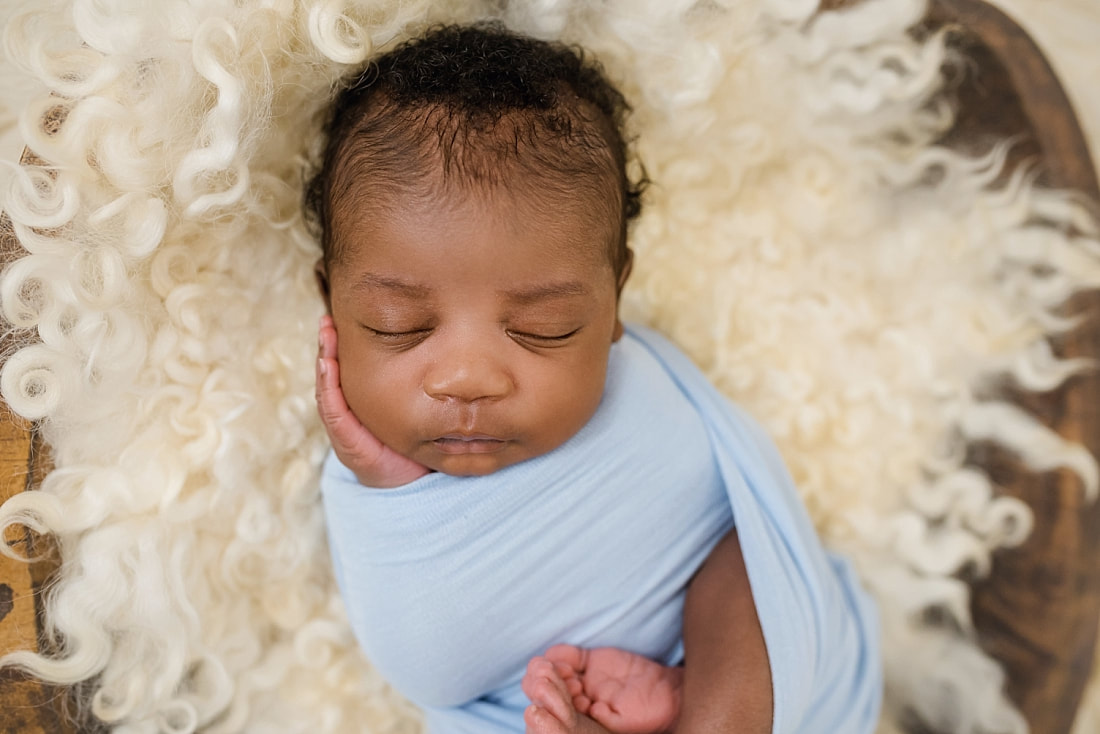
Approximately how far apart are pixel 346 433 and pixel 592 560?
1.12 feet

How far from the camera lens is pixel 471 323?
92cm

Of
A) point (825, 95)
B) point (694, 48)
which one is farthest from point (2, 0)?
point (825, 95)

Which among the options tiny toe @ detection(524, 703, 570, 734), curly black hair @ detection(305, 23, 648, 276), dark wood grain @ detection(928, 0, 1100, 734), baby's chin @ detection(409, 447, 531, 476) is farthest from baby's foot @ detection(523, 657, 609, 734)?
dark wood grain @ detection(928, 0, 1100, 734)

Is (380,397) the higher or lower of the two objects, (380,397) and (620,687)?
the higher

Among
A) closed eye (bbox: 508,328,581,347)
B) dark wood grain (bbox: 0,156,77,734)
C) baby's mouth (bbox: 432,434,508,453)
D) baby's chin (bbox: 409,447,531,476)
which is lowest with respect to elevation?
dark wood grain (bbox: 0,156,77,734)

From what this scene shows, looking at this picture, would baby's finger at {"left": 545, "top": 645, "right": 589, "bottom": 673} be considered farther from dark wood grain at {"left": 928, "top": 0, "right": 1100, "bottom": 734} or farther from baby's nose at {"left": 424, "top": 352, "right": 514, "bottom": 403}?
dark wood grain at {"left": 928, "top": 0, "right": 1100, "bottom": 734}

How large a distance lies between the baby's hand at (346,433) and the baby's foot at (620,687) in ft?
0.98

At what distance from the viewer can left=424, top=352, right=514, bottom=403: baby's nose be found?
0.91m

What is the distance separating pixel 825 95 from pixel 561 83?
458mm

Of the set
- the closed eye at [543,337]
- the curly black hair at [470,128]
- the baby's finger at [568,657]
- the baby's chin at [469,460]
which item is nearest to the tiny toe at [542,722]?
the baby's finger at [568,657]

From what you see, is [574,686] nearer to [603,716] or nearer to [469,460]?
[603,716]

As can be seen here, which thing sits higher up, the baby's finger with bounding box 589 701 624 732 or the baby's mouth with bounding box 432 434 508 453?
the baby's mouth with bounding box 432 434 508 453

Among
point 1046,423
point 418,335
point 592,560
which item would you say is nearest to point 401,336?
point 418,335

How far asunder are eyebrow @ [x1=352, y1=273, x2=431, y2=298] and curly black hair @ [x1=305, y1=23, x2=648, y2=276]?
6 cm
